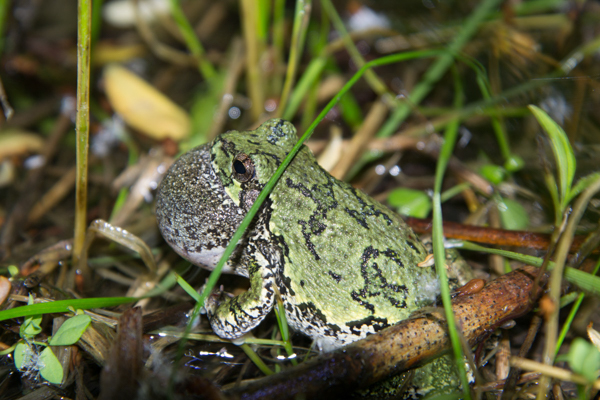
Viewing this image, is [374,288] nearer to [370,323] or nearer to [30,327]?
[370,323]

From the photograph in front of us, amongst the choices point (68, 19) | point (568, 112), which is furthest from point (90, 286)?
point (568, 112)

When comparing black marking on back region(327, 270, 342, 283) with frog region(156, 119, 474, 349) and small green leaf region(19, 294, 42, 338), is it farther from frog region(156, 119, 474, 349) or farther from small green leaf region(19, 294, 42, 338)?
small green leaf region(19, 294, 42, 338)

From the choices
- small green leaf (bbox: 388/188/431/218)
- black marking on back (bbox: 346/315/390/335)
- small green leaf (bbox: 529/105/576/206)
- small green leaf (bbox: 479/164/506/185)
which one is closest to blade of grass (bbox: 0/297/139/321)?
black marking on back (bbox: 346/315/390/335)

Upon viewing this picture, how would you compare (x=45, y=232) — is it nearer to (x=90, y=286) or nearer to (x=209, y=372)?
(x=90, y=286)

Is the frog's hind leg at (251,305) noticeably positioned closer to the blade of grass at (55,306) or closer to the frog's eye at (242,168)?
the frog's eye at (242,168)

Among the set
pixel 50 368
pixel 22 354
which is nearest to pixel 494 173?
pixel 50 368

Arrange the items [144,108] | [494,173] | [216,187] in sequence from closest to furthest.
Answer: [216,187]
[494,173]
[144,108]
